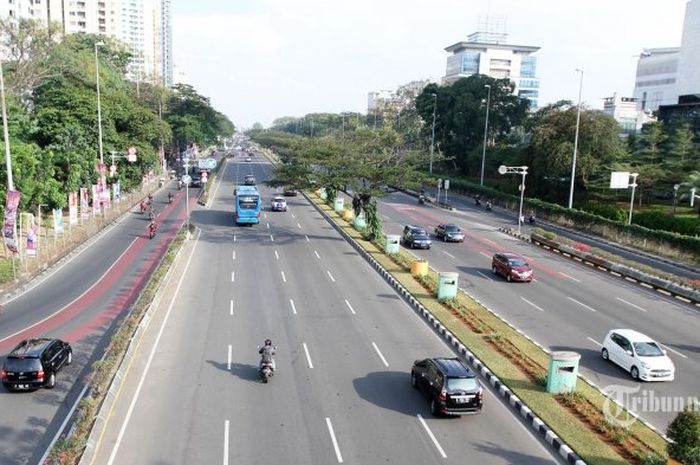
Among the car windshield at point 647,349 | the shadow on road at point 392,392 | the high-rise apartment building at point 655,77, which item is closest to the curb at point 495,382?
the shadow on road at point 392,392

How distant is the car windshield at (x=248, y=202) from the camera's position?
171 ft

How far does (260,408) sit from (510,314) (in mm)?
15591

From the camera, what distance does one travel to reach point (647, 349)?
2183 cm

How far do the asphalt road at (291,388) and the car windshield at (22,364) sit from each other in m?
3.14

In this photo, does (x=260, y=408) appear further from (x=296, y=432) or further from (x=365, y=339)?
(x=365, y=339)

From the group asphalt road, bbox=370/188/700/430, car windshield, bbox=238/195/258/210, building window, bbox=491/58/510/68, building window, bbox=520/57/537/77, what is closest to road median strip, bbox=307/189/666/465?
asphalt road, bbox=370/188/700/430

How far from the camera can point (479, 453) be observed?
15992mm

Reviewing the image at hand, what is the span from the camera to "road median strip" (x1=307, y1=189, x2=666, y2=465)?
16031 millimetres

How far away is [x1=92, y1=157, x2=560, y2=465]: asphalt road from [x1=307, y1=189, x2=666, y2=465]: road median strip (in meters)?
0.66

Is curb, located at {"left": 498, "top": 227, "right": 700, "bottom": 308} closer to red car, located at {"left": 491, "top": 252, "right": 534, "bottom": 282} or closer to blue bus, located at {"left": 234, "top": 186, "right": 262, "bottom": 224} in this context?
red car, located at {"left": 491, "top": 252, "right": 534, "bottom": 282}

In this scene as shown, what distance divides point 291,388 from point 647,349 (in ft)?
43.9

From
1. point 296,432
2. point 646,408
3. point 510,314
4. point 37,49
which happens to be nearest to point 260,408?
point 296,432

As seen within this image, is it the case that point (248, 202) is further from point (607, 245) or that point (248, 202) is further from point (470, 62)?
point (470, 62)

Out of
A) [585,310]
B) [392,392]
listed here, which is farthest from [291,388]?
[585,310]
